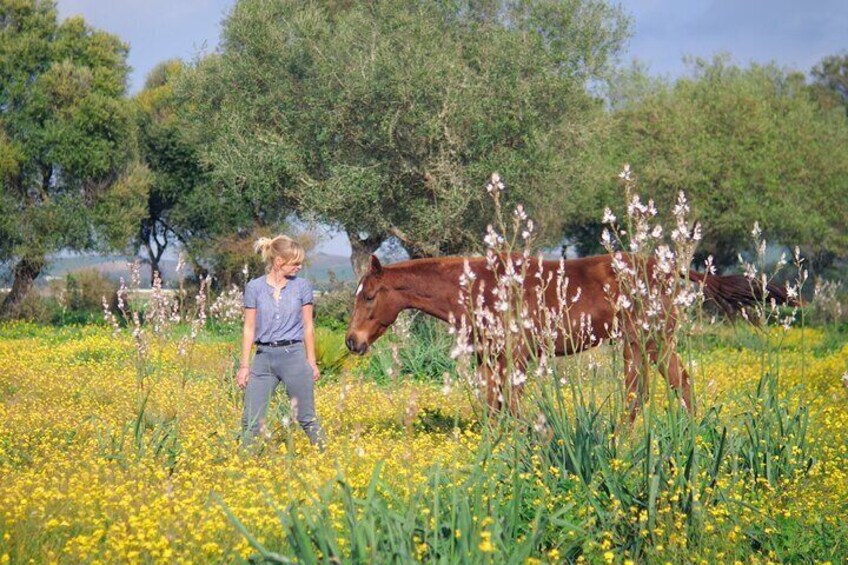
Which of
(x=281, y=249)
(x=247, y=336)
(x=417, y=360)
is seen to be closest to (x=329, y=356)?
(x=417, y=360)

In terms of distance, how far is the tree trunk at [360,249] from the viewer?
30562 millimetres

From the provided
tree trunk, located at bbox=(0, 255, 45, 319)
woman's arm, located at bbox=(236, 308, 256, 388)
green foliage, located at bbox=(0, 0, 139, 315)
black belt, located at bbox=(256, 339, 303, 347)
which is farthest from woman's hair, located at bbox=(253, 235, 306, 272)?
tree trunk, located at bbox=(0, 255, 45, 319)

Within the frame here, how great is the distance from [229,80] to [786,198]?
20.1 metres

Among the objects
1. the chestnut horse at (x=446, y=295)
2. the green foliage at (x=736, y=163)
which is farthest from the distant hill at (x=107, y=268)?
the chestnut horse at (x=446, y=295)

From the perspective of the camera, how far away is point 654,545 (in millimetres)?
6277

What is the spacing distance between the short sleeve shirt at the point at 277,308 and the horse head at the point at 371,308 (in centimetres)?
138

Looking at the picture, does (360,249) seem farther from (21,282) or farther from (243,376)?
(243,376)

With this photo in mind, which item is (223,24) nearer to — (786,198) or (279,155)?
(279,155)

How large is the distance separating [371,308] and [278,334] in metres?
1.77

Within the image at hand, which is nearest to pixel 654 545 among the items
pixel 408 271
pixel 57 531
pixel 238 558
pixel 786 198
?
pixel 238 558

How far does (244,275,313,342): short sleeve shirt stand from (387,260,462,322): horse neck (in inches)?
69.2

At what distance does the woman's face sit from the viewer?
9352 millimetres

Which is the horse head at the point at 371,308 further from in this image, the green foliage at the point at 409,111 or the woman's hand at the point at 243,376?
the green foliage at the point at 409,111

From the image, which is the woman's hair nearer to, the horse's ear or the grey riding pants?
the grey riding pants
